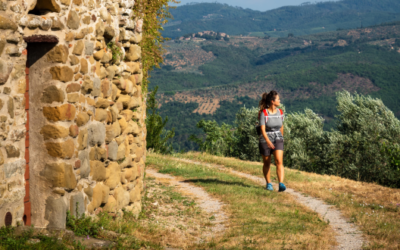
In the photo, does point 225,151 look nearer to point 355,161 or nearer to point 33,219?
point 355,161

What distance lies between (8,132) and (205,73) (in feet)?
598

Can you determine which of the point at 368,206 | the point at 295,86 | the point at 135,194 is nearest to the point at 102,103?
the point at 135,194

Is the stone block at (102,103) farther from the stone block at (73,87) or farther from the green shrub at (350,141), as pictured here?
the green shrub at (350,141)

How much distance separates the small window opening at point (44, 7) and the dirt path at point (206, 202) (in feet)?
12.4

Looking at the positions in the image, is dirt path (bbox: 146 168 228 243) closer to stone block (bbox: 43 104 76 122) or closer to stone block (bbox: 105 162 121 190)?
stone block (bbox: 105 162 121 190)

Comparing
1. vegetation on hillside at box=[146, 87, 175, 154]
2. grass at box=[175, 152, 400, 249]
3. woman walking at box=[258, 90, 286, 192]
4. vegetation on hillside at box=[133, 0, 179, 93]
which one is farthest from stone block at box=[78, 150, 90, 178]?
vegetation on hillside at box=[146, 87, 175, 154]

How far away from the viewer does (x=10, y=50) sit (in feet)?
14.1

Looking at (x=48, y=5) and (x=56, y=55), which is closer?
(x=48, y=5)

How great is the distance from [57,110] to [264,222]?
3.82 m

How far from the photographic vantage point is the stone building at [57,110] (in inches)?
173

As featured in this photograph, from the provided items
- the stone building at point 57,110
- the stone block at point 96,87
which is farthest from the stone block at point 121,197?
the stone block at point 96,87

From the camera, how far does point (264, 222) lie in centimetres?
680

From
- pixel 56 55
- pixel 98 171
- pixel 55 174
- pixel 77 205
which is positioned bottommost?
pixel 77 205

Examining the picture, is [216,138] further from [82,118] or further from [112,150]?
[82,118]
